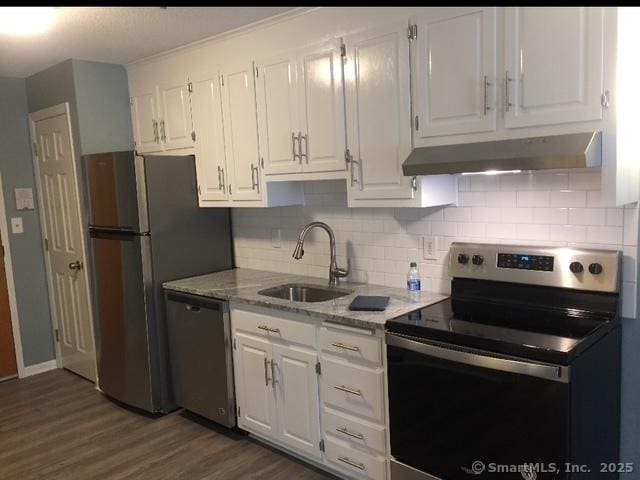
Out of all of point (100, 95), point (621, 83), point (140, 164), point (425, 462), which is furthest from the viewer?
point (100, 95)

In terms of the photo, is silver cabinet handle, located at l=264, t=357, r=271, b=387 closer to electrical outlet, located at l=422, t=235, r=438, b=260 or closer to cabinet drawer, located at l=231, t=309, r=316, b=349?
cabinet drawer, located at l=231, t=309, r=316, b=349

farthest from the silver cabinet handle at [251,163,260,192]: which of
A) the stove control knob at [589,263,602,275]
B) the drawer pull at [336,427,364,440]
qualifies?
the stove control knob at [589,263,602,275]

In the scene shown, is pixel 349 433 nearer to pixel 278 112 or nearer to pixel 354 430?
pixel 354 430

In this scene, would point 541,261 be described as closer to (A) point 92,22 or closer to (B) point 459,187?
(B) point 459,187

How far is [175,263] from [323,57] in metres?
1.63

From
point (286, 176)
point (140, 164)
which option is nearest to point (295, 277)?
point (286, 176)

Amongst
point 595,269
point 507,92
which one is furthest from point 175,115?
point 595,269

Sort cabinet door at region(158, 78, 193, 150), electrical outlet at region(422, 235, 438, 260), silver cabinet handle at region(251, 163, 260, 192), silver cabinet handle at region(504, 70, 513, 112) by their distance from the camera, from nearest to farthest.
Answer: silver cabinet handle at region(504, 70, 513, 112), electrical outlet at region(422, 235, 438, 260), silver cabinet handle at region(251, 163, 260, 192), cabinet door at region(158, 78, 193, 150)

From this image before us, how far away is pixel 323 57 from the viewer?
2.68 m

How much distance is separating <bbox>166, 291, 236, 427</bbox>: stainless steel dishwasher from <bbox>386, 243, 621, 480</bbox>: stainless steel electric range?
3.80 feet

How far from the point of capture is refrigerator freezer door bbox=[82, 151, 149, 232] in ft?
10.6

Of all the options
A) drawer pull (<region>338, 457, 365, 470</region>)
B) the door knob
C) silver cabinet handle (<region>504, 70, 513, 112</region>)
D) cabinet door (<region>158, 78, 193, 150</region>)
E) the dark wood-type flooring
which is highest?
cabinet door (<region>158, 78, 193, 150</region>)

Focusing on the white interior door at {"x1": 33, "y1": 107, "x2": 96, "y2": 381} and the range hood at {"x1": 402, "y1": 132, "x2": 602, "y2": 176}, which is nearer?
the range hood at {"x1": 402, "y1": 132, "x2": 602, "y2": 176}

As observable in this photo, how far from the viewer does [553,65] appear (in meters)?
1.92
